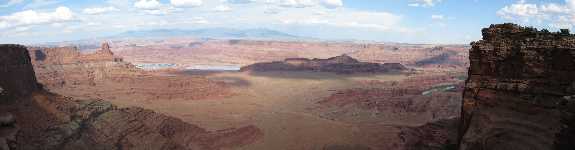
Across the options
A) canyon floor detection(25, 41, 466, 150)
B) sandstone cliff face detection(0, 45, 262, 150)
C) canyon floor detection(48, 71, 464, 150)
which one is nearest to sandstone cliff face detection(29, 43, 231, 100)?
canyon floor detection(25, 41, 466, 150)

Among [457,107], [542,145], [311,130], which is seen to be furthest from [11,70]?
[457,107]

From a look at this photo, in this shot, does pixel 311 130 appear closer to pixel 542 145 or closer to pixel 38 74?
pixel 542 145

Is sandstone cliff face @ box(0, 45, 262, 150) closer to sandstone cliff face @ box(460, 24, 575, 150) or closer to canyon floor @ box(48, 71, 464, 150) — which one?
canyon floor @ box(48, 71, 464, 150)

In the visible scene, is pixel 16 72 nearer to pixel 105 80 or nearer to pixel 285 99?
pixel 285 99

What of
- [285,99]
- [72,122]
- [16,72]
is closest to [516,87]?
[72,122]

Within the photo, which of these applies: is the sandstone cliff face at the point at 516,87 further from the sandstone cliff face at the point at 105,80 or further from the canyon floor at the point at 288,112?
the sandstone cliff face at the point at 105,80
